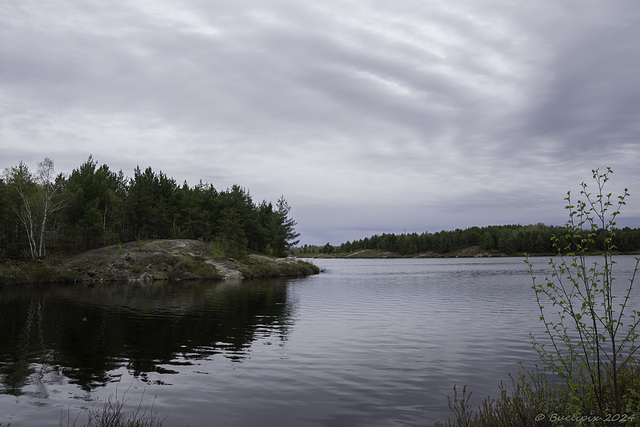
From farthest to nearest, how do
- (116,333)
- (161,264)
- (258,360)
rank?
(161,264) < (116,333) < (258,360)

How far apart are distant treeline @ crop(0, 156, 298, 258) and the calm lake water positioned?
43.1 metres

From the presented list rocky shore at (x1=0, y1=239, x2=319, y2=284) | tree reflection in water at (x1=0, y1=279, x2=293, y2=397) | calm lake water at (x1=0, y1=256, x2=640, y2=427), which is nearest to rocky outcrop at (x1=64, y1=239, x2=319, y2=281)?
rocky shore at (x1=0, y1=239, x2=319, y2=284)

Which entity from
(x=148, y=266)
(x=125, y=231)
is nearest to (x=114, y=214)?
(x=125, y=231)

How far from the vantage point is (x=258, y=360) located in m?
19.0

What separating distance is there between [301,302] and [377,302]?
25.3ft

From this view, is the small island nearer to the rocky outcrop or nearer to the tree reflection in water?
the rocky outcrop

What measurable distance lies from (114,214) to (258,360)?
253 ft

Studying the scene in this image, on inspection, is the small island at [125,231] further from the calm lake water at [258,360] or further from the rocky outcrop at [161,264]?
the calm lake water at [258,360]

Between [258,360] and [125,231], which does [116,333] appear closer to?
[258,360]

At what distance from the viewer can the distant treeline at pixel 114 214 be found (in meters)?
72.1

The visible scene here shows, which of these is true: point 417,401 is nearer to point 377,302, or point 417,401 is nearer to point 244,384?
point 244,384

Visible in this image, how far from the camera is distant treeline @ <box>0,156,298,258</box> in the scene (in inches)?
2837

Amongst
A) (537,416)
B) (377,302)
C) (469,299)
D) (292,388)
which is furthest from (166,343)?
(469,299)

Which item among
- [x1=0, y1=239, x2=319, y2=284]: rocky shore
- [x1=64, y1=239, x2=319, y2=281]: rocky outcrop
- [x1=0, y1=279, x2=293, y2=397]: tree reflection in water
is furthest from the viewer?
[x1=64, y1=239, x2=319, y2=281]: rocky outcrop
